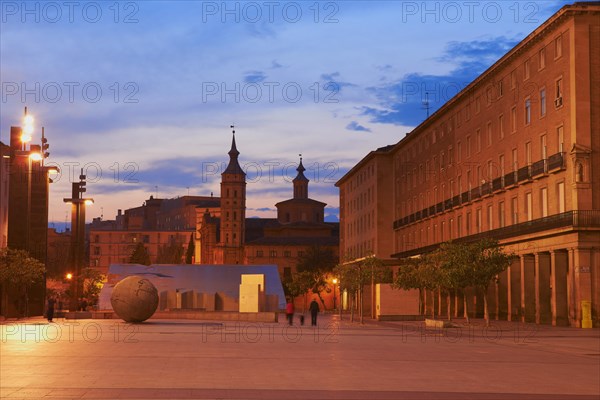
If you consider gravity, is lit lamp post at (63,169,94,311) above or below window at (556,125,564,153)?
below

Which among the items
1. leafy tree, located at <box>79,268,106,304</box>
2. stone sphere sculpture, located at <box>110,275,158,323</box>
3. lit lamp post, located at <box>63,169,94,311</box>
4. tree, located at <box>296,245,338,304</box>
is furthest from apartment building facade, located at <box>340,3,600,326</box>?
tree, located at <box>296,245,338,304</box>

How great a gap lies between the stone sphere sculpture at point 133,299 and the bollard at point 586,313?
25293 mm

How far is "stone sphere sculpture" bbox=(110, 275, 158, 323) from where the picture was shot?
56.7 metres

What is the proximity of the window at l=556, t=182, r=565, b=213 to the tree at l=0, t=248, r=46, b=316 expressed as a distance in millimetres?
35618

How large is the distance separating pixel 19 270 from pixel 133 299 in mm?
13940

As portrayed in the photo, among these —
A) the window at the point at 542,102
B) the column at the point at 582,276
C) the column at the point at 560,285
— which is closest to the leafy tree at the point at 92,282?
the window at the point at 542,102

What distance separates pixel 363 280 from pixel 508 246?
37.6 feet

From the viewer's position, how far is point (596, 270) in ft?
186

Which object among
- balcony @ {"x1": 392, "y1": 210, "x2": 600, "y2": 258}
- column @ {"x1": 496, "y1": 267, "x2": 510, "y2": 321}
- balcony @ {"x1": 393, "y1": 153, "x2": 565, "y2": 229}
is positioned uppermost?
balcony @ {"x1": 393, "y1": 153, "x2": 565, "y2": 229}

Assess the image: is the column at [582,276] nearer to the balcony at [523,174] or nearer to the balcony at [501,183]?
the balcony at [501,183]

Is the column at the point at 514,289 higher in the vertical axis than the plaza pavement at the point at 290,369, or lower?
higher

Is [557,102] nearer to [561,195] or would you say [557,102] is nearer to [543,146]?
[543,146]

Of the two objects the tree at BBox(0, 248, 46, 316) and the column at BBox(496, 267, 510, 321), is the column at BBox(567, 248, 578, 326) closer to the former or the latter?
the column at BBox(496, 267, 510, 321)

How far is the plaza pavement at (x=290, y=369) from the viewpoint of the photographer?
18.4 meters
